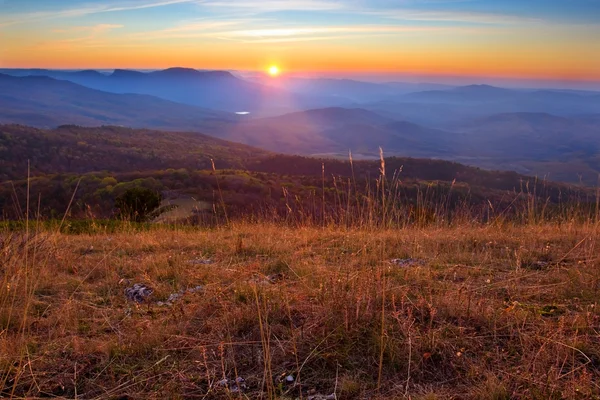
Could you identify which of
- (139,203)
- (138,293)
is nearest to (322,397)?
(138,293)

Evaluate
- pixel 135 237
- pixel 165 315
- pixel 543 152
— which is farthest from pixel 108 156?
pixel 543 152

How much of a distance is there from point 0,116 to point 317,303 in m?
221

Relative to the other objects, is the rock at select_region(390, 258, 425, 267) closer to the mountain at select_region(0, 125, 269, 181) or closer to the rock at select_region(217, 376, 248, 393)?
the rock at select_region(217, 376, 248, 393)

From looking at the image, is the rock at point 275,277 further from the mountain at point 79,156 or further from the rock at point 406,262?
the mountain at point 79,156

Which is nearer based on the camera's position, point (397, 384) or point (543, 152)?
point (397, 384)

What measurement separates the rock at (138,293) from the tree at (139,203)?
28.0ft

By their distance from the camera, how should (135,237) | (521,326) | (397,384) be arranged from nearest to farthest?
(397,384) < (521,326) < (135,237)

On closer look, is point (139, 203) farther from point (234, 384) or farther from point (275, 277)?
point (234, 384)

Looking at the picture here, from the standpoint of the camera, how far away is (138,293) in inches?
135

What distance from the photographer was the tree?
1166cm

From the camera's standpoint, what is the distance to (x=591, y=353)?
7.47ft

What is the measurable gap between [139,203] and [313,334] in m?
10.6

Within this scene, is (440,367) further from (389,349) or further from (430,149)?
(430,149)

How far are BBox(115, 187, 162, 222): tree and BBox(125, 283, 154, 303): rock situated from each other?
8.52m
